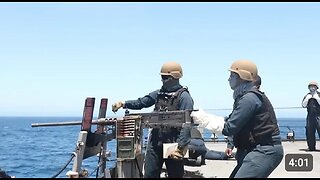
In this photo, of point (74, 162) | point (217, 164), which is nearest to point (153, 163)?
point (74, 162)

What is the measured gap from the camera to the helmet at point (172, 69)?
7016mm

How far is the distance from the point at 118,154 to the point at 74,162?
0.56m

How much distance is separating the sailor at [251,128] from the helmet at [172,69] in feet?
4.40

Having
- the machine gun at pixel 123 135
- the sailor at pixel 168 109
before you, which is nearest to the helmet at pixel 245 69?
the machine gun at pixel 123 135

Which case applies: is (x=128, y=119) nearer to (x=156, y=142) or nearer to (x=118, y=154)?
(x=118, y=154)

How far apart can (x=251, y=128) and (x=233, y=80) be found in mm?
583

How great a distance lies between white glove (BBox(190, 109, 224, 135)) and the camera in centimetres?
564

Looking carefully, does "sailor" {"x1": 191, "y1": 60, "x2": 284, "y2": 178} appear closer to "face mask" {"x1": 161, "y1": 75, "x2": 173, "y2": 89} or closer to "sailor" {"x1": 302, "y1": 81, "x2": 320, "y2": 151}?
"face mask" {"x1": 161, "y1": 75, "x2": 173, "y2": 89}

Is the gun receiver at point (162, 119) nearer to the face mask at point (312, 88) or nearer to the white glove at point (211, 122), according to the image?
the white glove at point (211, 122)

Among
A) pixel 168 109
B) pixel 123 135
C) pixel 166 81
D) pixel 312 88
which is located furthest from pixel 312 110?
pixel 123 135

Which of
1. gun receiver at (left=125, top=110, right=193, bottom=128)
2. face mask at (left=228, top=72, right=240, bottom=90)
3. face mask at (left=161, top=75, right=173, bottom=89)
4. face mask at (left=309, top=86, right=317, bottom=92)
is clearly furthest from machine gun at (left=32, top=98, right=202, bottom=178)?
face mask at (left=309, top=86, right=317, bottom=92)

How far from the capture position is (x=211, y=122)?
5.69m

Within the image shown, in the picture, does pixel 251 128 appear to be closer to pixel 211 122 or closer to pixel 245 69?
pixel 211 122

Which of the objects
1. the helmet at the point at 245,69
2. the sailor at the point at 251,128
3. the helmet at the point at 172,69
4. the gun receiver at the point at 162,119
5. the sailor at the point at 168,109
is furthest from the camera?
the helmet at the point at 172,69
